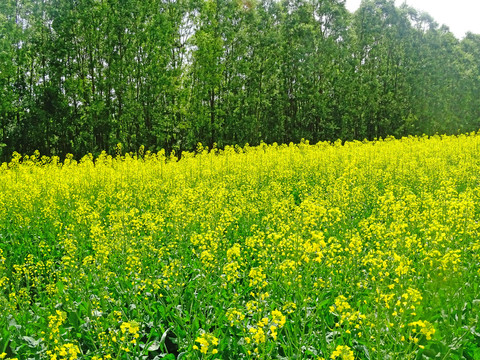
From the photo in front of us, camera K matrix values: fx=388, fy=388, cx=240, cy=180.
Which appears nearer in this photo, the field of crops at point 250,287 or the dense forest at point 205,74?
the field of crops at point 250,287

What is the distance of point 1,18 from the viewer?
16.9 metres

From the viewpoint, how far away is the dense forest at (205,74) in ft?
64.4

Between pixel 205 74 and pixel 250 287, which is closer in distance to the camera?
pixel 250 287

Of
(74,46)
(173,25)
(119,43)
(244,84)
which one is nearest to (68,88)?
(74,46)

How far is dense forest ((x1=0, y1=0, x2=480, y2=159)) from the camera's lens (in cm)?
1962

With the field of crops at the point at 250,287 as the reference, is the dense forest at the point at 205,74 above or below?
above

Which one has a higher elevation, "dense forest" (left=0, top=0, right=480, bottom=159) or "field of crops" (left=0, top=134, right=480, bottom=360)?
"dense forest" (left=0, top=0, right=480, bottom=159)

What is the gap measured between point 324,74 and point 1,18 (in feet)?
63.7

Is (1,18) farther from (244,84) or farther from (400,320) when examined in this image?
(400,320)

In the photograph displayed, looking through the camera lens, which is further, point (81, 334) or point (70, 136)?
point (70, 136)

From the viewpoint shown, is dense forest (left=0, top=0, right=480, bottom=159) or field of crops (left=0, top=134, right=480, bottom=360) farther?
dense forest (left=0, top=0, right=480, bottom=159)

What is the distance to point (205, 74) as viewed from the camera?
70.7ft

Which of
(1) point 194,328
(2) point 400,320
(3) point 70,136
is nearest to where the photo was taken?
(2) point 400,320

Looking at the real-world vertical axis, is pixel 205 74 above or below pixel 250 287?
above
